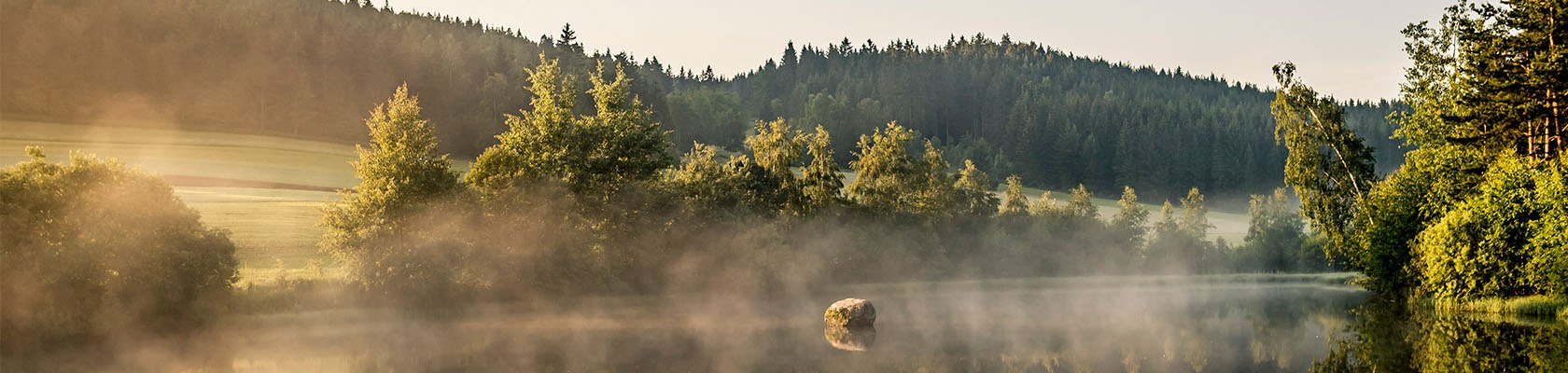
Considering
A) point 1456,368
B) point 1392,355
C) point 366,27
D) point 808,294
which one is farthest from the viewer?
point 366,27

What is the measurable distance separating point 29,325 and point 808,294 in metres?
42.1

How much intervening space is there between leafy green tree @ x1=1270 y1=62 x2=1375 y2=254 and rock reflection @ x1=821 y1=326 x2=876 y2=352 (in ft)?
100

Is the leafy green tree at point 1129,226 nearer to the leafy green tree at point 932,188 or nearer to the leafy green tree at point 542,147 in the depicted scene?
the leafy green tree at point 932,188

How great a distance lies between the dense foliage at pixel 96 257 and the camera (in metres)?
38.8

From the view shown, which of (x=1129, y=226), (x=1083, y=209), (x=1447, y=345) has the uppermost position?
(x=1083, y=209)

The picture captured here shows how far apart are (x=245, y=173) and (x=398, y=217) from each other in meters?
44.1

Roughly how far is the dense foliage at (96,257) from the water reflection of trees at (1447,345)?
38.8m

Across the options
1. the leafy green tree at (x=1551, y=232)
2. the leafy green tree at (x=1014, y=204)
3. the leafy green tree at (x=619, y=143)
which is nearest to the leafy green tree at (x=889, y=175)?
the leafy green tree at (x=1014, y=204)

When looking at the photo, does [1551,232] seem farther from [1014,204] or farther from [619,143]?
[1014,204]

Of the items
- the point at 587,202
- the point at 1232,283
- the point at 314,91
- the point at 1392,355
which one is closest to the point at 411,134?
the point at 587,202

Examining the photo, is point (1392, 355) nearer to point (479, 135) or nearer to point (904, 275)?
point (904, 275)

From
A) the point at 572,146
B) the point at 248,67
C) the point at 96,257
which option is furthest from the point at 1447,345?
the point at 248,67

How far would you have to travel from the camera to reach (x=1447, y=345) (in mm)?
33625

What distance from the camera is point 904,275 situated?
88312mm
